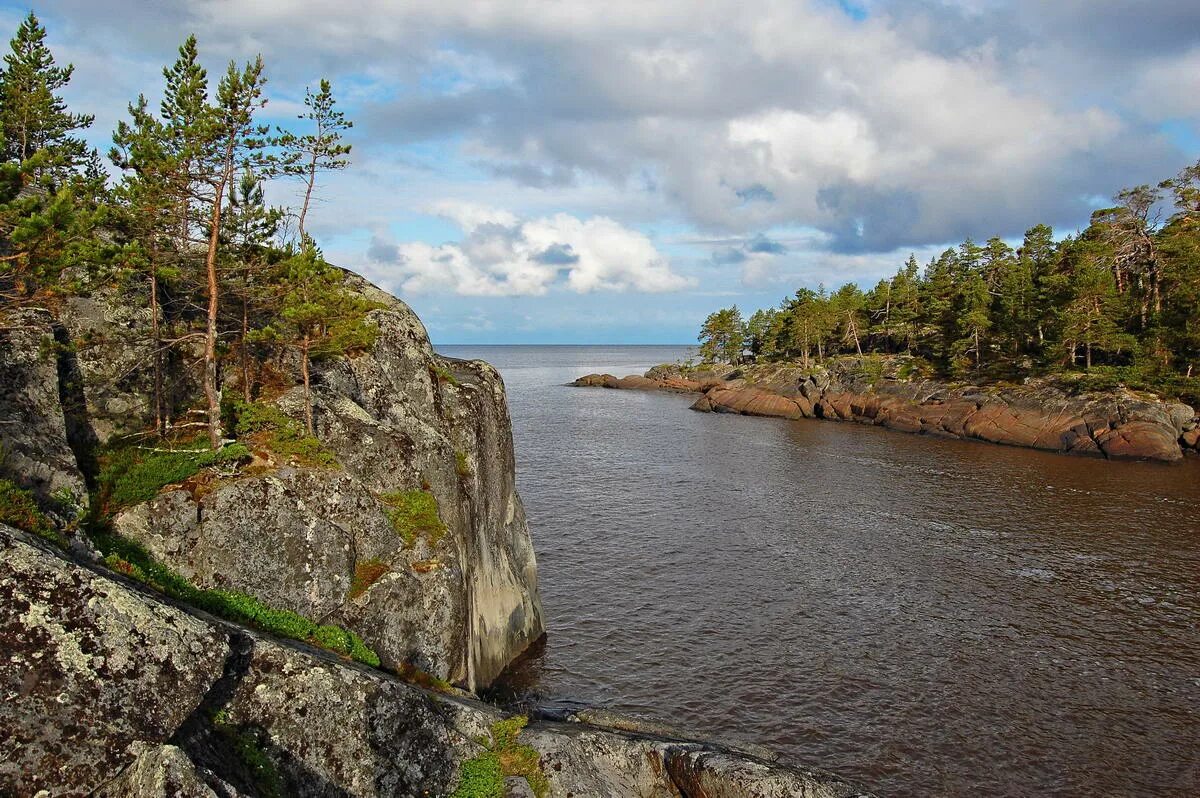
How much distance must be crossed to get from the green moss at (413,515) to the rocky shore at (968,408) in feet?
252

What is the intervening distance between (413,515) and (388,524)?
3.90ft

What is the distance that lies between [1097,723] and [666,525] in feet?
85.8

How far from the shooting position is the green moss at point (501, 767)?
49.4 ft

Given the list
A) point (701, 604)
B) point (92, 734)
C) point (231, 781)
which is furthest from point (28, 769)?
point (701, 604)

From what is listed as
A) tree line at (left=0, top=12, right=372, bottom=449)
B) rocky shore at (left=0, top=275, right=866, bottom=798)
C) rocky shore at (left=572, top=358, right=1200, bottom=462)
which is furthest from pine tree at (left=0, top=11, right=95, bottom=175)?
rocky shore at (left=572, top=358, right=1200, bottom=462)

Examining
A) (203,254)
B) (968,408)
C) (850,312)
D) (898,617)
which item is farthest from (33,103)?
(850,312)

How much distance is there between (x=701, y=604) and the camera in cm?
3366

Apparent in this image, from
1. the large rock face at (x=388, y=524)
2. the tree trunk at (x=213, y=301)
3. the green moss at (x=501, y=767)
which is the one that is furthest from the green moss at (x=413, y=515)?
the green moss at (x=501, y=767)

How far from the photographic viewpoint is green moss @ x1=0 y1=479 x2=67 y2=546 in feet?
42.4

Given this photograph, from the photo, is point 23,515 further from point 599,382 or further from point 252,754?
point 599,382

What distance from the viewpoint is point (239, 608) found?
702 inches

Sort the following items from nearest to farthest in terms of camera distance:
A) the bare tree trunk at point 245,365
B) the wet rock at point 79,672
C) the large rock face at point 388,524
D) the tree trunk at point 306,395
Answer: the wet rock at point 79,672 < the large rock face at point 388,524 < the tree trunk at point 306,395 < the bare tree trunk at point 245,365

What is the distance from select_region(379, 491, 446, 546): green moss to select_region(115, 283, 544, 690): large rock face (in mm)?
244

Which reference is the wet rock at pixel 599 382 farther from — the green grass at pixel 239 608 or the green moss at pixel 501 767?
the green moss at pixel 501 767
